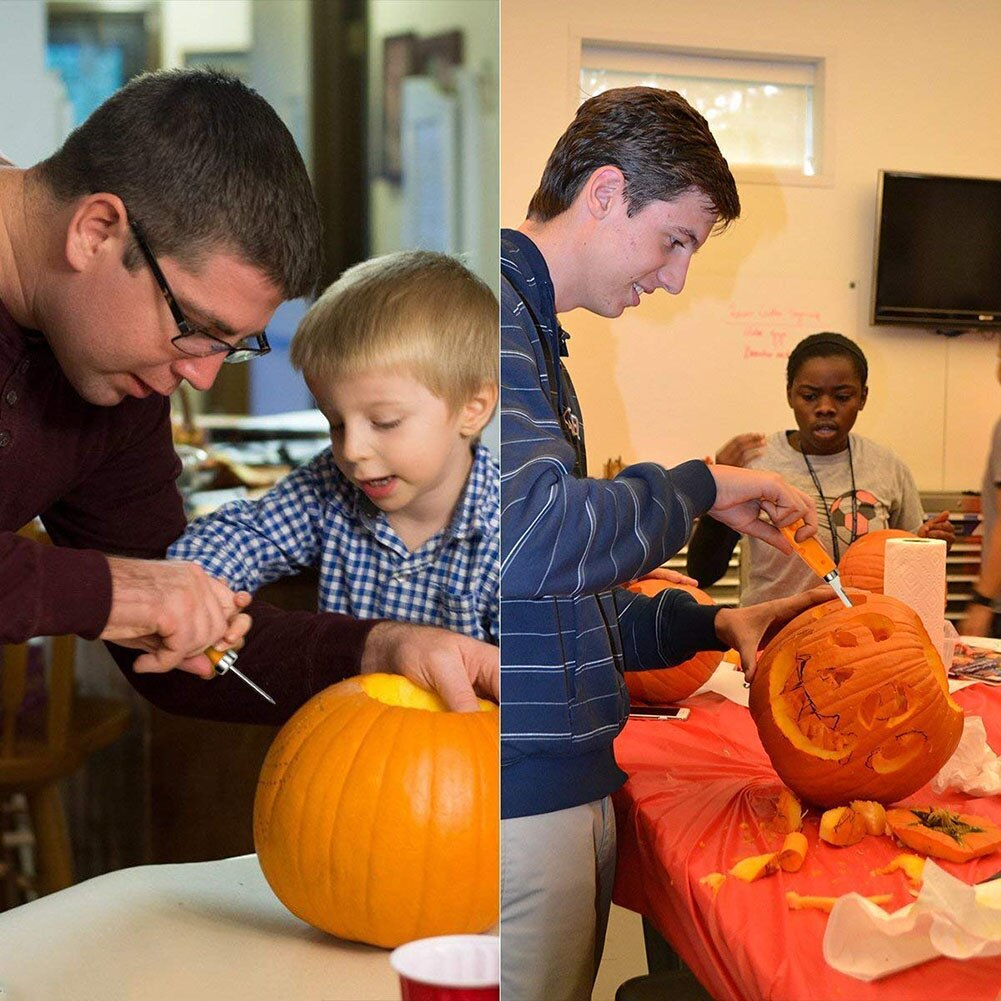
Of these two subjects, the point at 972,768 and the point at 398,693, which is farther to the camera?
the point at 972,768

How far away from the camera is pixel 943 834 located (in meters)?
0.84

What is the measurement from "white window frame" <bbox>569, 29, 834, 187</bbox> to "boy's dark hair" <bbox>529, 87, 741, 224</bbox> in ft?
0.20

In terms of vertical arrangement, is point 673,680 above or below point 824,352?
below

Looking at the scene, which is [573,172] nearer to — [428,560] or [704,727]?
[428,560]

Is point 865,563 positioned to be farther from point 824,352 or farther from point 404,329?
point 404,329

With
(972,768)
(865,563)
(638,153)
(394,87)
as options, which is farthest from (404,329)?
(972,768)

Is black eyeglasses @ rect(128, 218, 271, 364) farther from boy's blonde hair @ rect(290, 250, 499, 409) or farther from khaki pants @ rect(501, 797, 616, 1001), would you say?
khaki pants @ rect(501, 797, 616, 1001)

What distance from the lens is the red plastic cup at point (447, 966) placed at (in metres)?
0.72

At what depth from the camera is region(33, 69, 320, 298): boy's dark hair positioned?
0.62 m

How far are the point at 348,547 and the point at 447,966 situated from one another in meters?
0.30

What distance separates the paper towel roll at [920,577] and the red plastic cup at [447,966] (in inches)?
19.1

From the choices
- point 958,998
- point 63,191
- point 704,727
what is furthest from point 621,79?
point 958,998

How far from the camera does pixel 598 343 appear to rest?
950mm

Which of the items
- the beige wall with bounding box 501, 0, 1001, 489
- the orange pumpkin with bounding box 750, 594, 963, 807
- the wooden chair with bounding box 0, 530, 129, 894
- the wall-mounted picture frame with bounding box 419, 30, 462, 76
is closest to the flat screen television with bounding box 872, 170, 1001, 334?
the beige wall with bounding box 501, 0, 1001, 489
